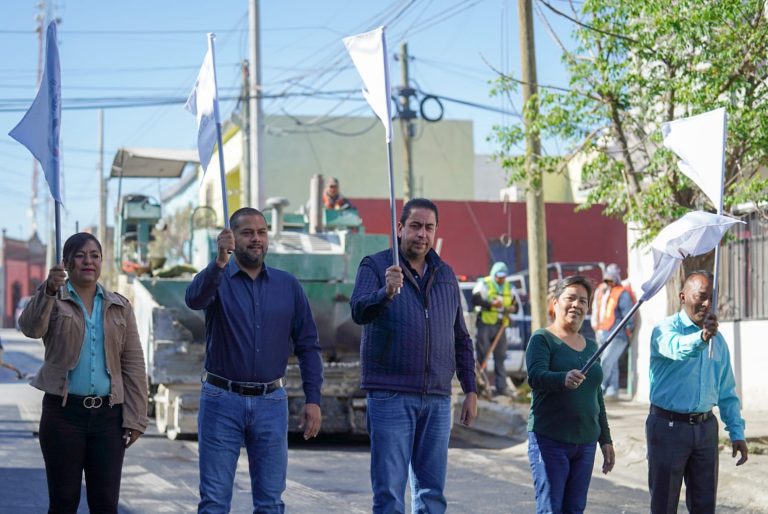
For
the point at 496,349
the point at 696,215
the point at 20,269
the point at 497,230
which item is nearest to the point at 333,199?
the point at 496,349

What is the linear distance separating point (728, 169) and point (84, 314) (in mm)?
8030

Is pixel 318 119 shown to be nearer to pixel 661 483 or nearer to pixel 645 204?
pixel 645 204

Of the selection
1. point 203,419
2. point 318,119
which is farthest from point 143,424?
point 318,119

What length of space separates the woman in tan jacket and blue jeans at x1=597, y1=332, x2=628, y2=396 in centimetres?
1142

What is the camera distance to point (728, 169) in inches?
506

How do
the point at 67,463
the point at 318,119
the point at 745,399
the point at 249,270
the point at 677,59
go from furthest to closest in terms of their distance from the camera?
the point at 318,119
the point at 745,399
the point at 677,59
the point at 249,270
the point at 67,463

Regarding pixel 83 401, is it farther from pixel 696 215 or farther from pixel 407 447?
pixel 696 215

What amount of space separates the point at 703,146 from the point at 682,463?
1864 millimetres

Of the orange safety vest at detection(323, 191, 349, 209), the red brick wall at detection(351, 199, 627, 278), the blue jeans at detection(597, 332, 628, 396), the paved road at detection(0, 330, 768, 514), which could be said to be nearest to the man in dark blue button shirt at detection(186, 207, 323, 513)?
the paved road at detection(0, 330, 768, 514)

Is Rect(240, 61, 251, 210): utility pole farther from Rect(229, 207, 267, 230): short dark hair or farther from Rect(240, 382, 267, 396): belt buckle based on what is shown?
Rect(240, 382, 267, 396): belt buckle

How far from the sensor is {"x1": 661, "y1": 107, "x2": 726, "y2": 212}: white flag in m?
7.54

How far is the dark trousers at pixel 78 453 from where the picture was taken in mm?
6316

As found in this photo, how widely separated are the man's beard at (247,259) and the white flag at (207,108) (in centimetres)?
68

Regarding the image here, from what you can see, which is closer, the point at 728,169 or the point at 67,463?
the point at 67,463
